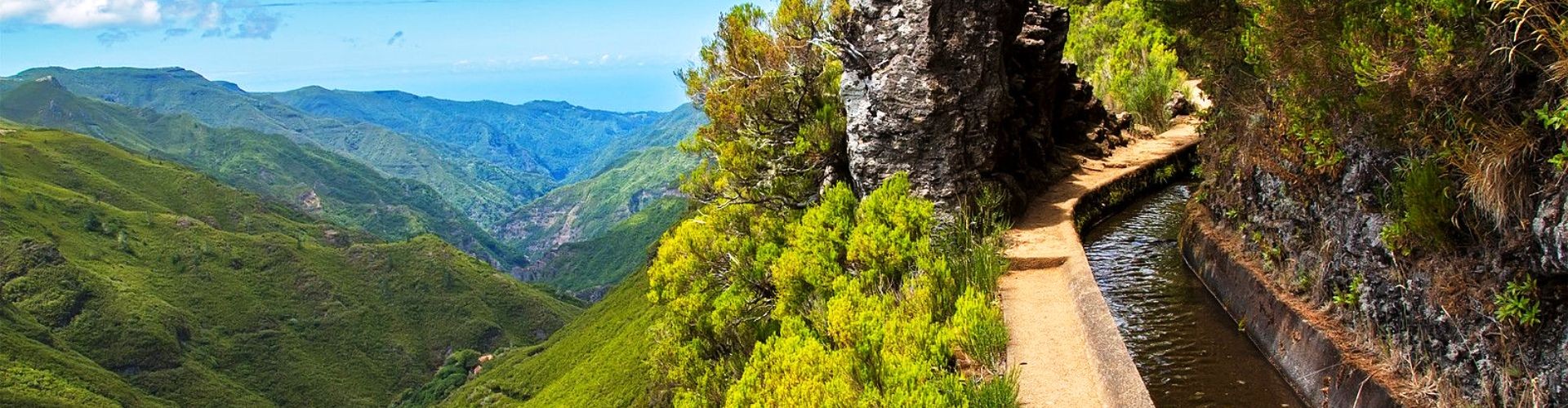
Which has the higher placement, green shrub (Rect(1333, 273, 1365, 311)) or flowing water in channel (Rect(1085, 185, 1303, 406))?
green shrub (Rect(1333, 273, 1365, 311))

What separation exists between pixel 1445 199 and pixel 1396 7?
130 centimetres

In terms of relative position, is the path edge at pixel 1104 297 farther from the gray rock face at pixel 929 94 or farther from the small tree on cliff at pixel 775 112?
the small tree on cliff at pixel 775 112

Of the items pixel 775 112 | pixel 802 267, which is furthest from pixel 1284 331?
pixel 775 112

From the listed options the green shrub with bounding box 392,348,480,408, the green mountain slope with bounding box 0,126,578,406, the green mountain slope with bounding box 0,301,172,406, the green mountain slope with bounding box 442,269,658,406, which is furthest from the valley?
the green mountain slope with bounding box 0,126,578,406

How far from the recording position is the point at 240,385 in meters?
127

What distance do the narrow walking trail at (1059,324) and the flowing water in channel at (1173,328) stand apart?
0.61 meters

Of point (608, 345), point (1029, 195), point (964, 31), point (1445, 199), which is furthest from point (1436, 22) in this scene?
point (608, 345)

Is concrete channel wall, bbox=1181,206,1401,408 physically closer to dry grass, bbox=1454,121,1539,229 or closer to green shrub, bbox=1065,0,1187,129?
dry grass, bbox=1454,121,1539,229

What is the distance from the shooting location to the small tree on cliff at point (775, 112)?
14430mm

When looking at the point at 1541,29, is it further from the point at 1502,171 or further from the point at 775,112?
the point at 775,112

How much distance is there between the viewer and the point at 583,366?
85.1 meters

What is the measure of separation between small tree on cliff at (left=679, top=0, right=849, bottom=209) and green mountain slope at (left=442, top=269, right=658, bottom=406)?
38209 millimetres

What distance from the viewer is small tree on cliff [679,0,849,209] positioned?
47.3 feet

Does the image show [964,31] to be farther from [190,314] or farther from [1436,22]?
[190,314]
